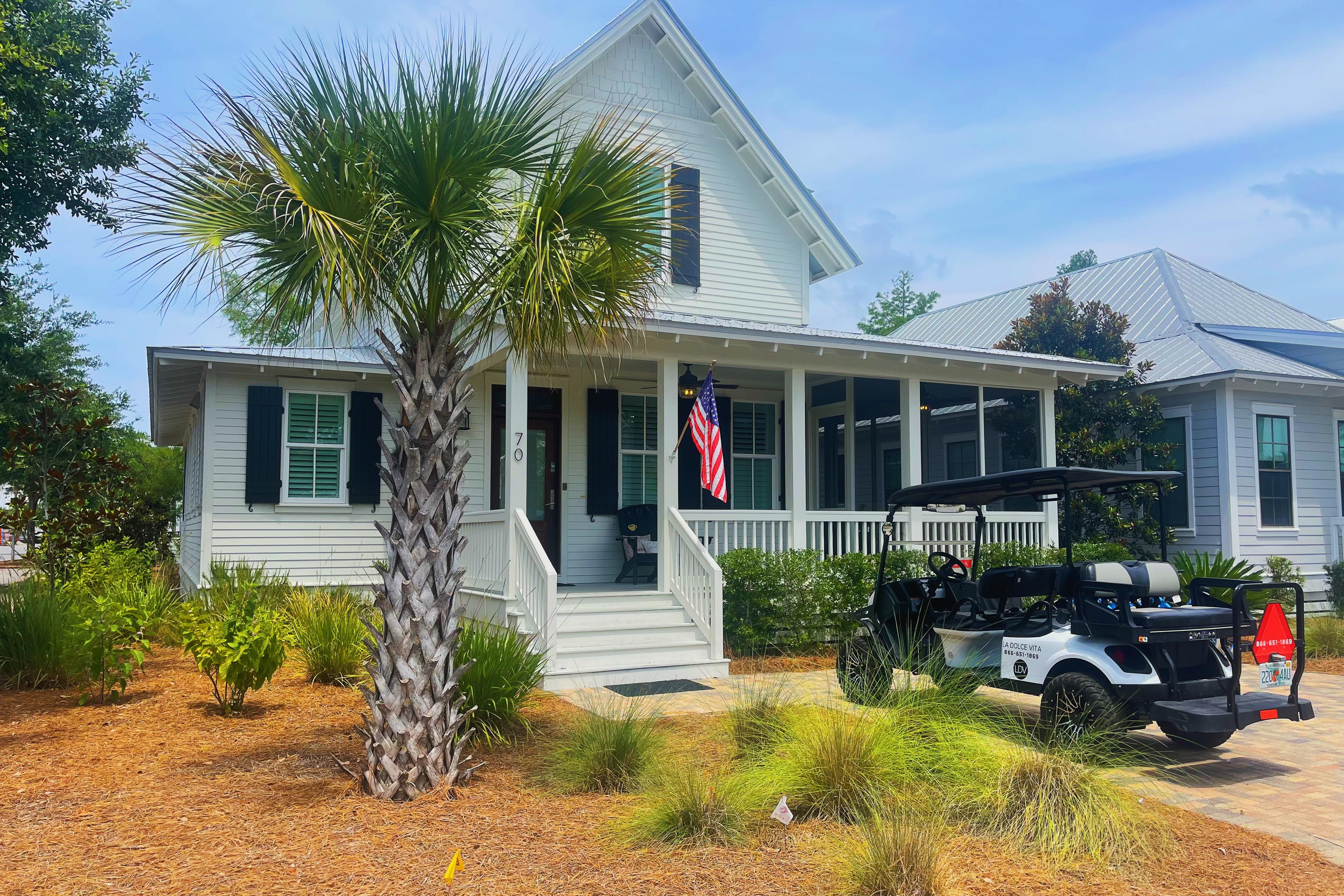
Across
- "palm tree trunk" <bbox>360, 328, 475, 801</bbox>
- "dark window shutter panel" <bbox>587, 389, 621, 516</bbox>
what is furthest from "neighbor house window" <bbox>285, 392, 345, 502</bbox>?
"palm tree trunk" <bbox>360, 328, 475, 801</bbox>

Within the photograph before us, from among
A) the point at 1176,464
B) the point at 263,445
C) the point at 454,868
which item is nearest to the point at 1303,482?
the point at 1176,464

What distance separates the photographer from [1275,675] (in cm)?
616

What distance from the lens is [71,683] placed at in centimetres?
884

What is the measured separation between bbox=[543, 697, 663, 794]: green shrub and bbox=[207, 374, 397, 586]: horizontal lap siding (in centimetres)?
774

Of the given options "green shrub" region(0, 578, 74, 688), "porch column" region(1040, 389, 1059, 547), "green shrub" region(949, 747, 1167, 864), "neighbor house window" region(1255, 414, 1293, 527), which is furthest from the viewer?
"neighbor house window" region(1255, 414, 1293, 527)

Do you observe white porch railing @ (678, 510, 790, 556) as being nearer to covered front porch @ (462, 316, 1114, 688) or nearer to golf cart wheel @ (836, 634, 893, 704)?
covered front porch @ (462, 316, 1114, 688)

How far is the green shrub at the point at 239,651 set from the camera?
24.7 feet

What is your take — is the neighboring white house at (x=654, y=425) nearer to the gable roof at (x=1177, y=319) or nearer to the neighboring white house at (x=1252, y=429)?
the neighboring white house at (x=1252, y=429)

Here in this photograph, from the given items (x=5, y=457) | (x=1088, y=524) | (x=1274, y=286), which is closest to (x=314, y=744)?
(x=5, y=457)

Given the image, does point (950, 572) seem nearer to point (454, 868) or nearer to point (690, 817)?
point (690, 817)

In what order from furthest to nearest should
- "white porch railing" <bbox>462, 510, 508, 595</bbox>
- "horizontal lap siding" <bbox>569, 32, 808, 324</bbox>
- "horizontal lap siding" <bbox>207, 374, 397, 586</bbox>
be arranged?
"horizontal lap siding" <bbox>569, 32, 808, 324</bbox> < "horizontal lap siding" <bbox>207, 374, 397, 586</bbox> < "white porch railing" <bbox>462, 510, 508, 595</bbox>

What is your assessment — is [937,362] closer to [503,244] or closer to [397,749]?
[503,244]

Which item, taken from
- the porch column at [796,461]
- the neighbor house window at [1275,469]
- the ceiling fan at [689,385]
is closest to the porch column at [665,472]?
the ceiling fan at [689,385]

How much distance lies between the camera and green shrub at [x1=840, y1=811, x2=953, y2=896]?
3971 mm
